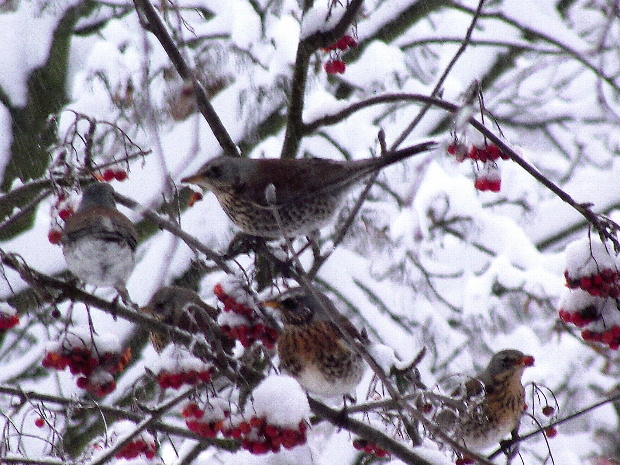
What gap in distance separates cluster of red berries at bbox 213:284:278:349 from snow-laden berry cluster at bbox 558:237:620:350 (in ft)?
Result: 2.62

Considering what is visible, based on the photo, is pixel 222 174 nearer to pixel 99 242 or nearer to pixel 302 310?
pixel 99 242

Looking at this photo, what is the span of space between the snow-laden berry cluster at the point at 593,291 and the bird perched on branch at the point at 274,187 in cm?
76

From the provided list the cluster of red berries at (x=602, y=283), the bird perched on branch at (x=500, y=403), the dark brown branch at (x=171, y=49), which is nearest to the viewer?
the cluster of red berries at (x=602, y=283)

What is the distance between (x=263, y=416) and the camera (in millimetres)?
1646

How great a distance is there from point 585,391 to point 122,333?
12.9ft

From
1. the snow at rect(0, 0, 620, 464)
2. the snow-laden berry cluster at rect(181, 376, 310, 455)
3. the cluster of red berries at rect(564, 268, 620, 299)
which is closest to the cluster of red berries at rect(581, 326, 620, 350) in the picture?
the cluster of red berries at rect(564, 268, 620, 299)

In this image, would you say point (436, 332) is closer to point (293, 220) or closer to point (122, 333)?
A: point (122, 333)

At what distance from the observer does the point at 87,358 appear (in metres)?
1.87

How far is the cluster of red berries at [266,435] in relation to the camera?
1.65m

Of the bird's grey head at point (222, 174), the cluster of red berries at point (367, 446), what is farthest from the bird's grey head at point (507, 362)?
the bird's grey head at point (222, 174)

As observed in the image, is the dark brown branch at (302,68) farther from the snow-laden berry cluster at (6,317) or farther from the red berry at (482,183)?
the snow-laden berry cluster at (6,317)

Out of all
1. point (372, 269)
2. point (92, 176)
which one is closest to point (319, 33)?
point (92, 176)

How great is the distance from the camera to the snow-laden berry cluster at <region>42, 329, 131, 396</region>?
185cm

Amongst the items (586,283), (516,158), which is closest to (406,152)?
(516,158)
